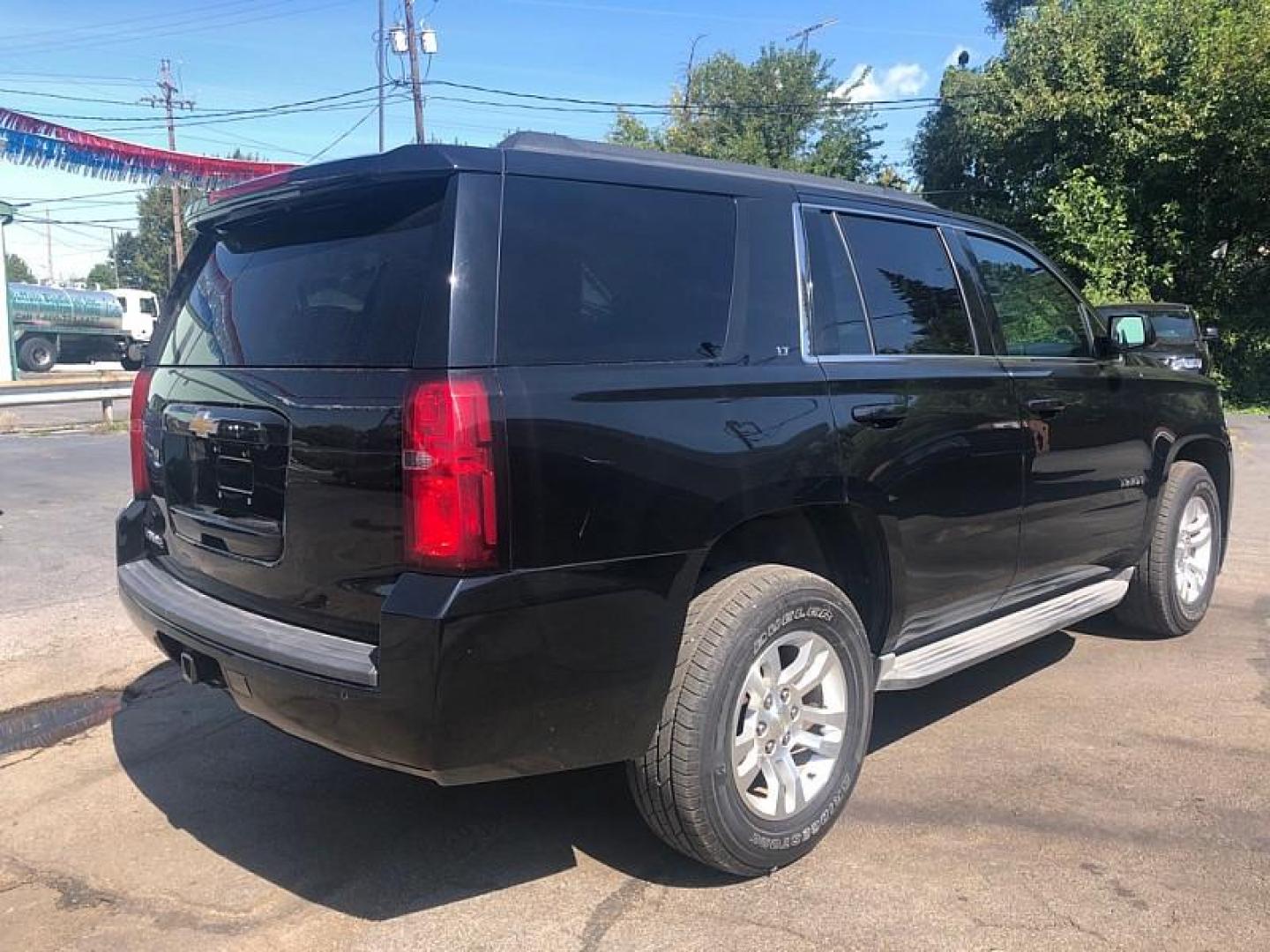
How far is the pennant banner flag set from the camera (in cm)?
2248

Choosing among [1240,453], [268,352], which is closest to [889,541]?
[268,352]

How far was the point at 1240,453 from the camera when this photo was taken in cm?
1245

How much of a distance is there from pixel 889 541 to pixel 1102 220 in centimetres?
1877

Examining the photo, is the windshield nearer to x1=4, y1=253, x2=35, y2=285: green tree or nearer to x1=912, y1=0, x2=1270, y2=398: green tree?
x1=912, y1=0, x2=1270, y2=398: green tree

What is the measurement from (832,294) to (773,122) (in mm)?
35076

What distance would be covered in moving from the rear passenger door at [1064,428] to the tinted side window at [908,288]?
0.27 meters

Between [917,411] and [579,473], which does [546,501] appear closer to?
[579,473]

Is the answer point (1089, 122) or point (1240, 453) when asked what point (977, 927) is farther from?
point (1089, 122)

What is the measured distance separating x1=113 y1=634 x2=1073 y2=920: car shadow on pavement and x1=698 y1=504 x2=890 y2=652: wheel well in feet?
2.82

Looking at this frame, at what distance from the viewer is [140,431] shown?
3.59 metres

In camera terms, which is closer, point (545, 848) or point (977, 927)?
point (977, 927)

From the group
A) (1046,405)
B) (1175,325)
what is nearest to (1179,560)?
(1046,405)

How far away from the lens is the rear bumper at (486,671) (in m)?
2.40

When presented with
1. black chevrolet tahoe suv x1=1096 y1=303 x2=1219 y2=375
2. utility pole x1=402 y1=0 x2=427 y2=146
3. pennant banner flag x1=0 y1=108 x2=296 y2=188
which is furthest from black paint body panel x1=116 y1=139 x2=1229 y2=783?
utility pole x1=402 y1=0 x2=427 y2=146
